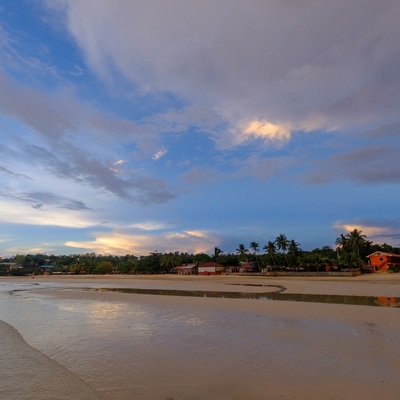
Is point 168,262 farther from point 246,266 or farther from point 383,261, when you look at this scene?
point 383,261

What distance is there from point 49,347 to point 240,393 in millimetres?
7793

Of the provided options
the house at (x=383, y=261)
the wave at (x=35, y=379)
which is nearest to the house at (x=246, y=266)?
the house at (x=383, y=261)

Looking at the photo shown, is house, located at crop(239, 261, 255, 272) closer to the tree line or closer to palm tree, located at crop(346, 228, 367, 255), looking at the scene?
the tree line

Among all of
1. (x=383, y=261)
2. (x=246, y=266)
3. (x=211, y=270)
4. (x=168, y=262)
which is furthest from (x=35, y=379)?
(x=168, y=262)

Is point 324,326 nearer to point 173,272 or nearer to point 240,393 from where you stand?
point 240,393

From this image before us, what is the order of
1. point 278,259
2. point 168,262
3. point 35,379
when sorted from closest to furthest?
point 35,379, point 278,259, point 168,262

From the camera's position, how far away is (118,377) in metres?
7.89

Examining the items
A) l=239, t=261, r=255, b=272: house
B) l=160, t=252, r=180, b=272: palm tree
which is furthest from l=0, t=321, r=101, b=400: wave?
l=160, t=252, r=180, b=272: palm tree

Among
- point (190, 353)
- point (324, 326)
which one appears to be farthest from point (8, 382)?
point (324, 326)

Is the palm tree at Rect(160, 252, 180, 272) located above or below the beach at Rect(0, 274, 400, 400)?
above

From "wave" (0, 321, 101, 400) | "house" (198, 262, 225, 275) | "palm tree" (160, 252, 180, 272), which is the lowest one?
"wave" (0, 321, 101, 400)

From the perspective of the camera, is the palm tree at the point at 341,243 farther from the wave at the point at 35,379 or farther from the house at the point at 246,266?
the wave at the point at 35,379

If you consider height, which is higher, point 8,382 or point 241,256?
point 241,256

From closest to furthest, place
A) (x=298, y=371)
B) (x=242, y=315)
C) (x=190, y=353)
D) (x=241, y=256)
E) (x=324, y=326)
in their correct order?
(x=298, y=371) → (x=190, y=353) → (x=324, y=326) → (x=242, y=315) → (x=241, y=256)
